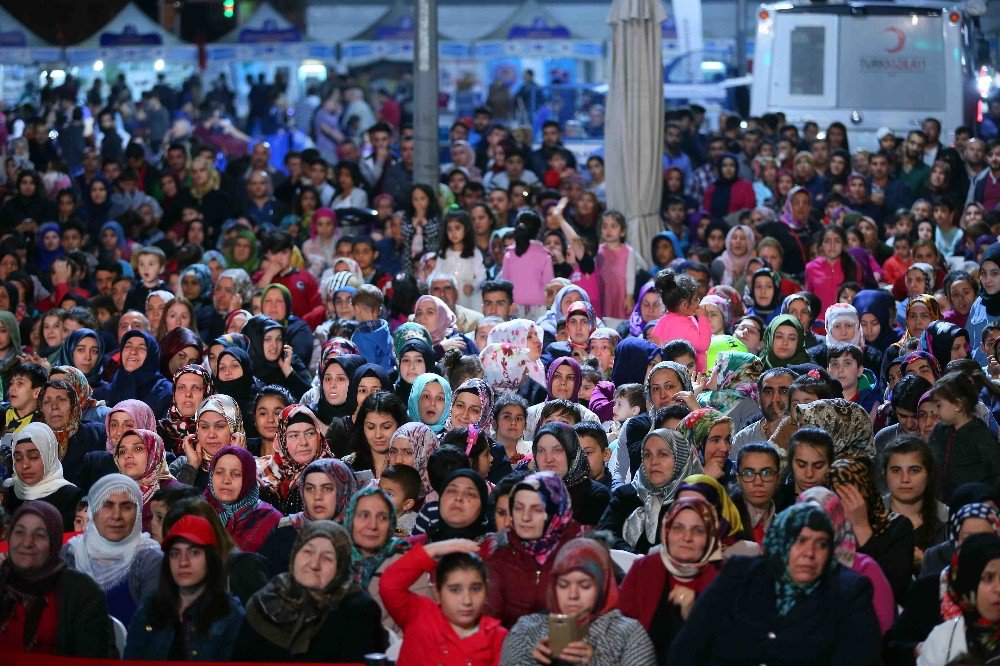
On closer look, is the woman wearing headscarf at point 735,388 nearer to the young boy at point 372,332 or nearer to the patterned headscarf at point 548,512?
the young boy at point 372,332

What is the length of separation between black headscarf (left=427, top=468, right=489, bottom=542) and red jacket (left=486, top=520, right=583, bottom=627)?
1.46 feet

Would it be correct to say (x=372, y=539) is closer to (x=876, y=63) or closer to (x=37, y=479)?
(x=37, y=479)

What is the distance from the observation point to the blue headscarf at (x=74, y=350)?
10.5 metres

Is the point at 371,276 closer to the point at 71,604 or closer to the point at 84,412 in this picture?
the point at 84,412

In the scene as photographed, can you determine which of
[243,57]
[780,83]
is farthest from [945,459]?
[243,57]

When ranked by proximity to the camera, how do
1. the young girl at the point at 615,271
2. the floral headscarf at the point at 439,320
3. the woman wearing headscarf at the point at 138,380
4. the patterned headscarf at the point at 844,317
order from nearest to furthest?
the woman wearing headscarf at the point at 138,380 → the patterned headscarf at the point at 844,317 → the floral headscarf at the point at 439,320 → the young girl at the point at 615,271

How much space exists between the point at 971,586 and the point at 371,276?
845 centimetres

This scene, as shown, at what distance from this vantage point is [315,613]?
5848 millimetres

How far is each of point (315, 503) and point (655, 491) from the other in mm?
1495

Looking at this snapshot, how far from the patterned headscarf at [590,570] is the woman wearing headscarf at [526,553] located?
0.55 meters

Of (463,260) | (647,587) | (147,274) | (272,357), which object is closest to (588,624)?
(647,587)

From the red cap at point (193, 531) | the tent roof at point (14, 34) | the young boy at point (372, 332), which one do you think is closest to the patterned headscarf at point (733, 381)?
the young boy at point (372, 332)

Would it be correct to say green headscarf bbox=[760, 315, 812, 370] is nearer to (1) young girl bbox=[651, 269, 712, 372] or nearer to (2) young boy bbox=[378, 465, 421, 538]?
(1) young girl bbox=[651, 269, 712, 372]

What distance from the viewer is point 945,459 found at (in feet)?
26.1
